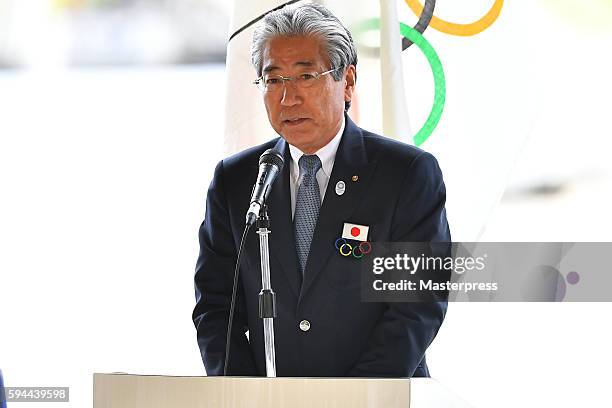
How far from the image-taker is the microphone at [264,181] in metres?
1.70

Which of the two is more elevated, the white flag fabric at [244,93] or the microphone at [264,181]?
the white flag fabric at [244,93]

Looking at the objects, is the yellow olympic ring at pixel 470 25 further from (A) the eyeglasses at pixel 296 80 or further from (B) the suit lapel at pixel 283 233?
(B) the suit lapel at pixel 283 233

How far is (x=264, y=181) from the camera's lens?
1766 mm

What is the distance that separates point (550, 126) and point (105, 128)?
1558 millimetres

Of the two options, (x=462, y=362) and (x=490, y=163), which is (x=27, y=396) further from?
(x=490, y=163)

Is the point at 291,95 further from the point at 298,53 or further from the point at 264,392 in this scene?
the point at 264,392

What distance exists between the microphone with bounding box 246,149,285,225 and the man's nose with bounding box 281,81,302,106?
0.43 m

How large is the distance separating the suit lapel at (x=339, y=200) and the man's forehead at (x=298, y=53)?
0.65 feet

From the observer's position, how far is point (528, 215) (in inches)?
129

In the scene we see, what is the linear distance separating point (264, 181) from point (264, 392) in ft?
1.53
